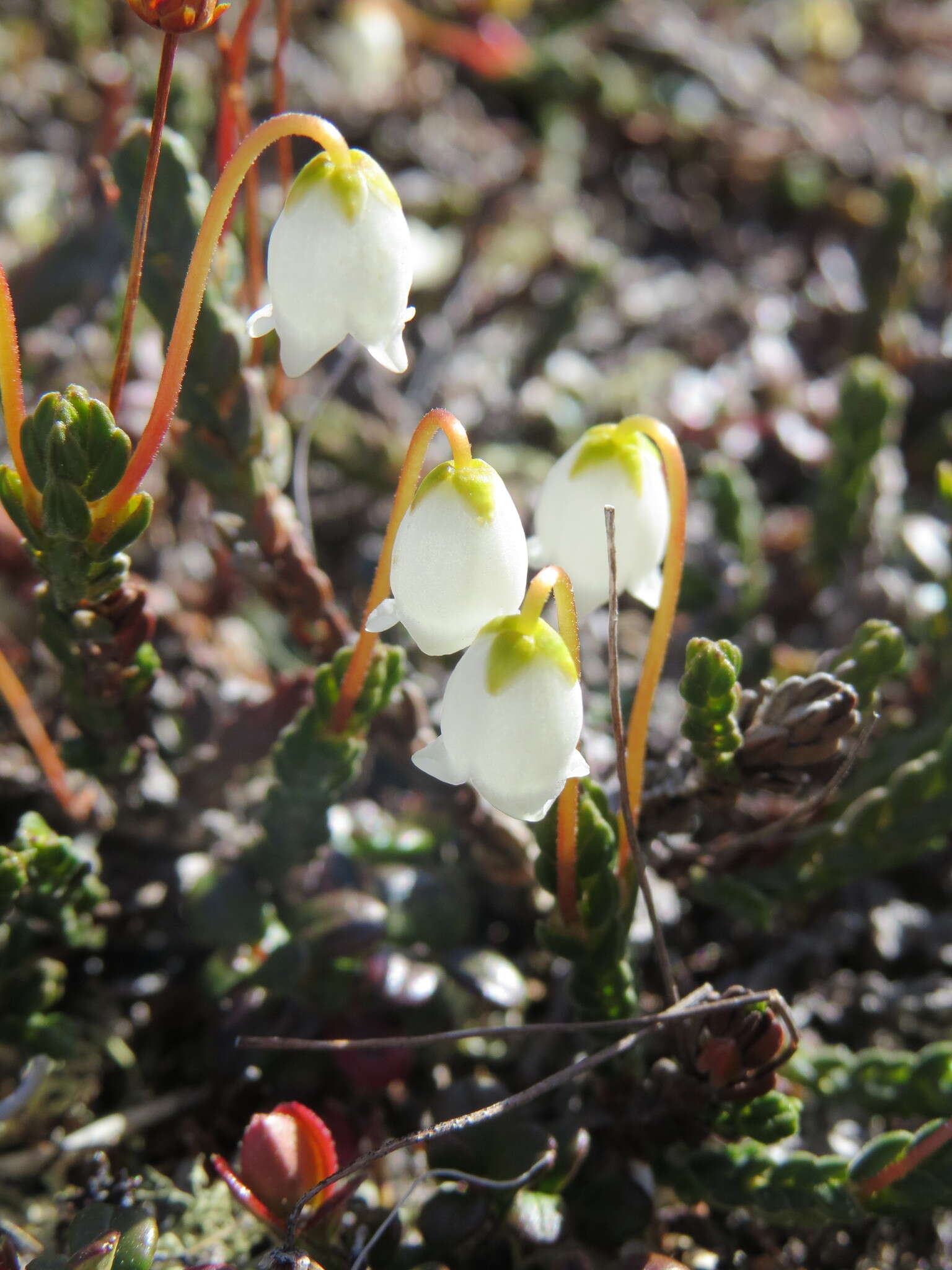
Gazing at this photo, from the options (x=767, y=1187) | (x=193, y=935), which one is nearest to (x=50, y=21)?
(x=193, y=935)

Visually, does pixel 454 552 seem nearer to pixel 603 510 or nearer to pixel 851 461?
pixel 603 510

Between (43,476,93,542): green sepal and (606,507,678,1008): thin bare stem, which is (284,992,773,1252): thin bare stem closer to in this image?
(606,507,678,1008): thin bare stem

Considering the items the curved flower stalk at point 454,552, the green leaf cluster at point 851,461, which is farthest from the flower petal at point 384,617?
the green leaf cluster at point 851,461

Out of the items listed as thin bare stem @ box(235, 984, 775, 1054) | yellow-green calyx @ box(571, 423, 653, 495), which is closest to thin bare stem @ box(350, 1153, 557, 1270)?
thin bare stem @ box(235, 984, 775, 1054)

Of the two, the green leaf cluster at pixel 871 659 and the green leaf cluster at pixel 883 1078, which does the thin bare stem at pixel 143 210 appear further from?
the green leaf cluster at pixel 883 1078

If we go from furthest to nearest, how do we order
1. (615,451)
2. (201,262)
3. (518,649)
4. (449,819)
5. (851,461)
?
(851,461) → (449,819) → (615,451) → (201,262) → (518,649)

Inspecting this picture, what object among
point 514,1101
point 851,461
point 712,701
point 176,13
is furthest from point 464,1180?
point 851,461
